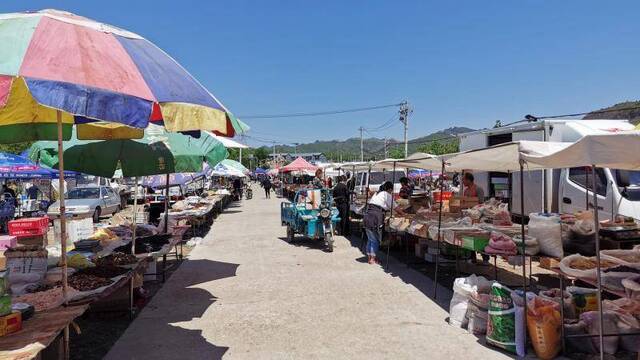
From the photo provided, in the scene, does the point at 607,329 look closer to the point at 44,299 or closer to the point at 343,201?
the point at 44,299

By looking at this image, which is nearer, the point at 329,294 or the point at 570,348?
the point at 570,348

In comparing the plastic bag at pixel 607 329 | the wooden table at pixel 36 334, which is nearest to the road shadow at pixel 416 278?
the plastic bag at pixel 607 329

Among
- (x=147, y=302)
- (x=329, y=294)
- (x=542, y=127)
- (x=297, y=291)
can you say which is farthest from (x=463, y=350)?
(x=542, y=127)

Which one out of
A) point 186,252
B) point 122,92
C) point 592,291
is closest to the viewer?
point 122,92

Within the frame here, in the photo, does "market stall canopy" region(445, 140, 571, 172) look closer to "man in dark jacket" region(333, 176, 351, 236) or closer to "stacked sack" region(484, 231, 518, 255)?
"stacked sack" region(484, 231, 518, 255)

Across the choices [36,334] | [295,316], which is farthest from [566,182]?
[36,334]

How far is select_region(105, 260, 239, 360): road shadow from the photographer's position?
5.20m

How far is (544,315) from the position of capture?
16.5 feet

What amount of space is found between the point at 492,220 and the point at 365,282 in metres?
2.45

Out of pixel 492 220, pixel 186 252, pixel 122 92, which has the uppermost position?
pixel 122 92

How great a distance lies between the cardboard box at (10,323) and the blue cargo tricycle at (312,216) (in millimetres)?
8540

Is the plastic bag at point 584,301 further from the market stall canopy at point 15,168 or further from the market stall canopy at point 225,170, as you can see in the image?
the market stall canopy at point 225,170

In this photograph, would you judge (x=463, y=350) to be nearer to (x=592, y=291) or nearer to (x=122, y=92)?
(x=592, y=291)

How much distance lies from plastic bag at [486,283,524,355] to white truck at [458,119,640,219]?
5653 mm
